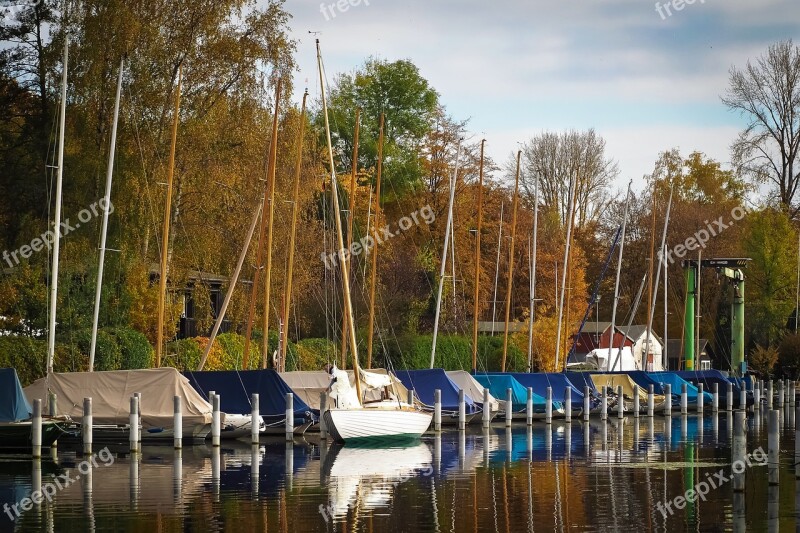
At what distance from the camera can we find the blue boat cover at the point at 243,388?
3912 centimetres

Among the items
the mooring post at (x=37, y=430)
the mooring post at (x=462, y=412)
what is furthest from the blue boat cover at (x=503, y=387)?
the mooring post at (x=37, y=430)

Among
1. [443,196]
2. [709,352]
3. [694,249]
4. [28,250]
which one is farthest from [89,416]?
[709,352]

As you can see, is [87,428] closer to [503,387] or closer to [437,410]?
[437,410]

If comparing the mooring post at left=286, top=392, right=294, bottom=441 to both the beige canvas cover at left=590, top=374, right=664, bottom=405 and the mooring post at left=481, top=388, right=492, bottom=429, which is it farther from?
the beige canvas cover at left=590, top=374, right=664, bottom=405

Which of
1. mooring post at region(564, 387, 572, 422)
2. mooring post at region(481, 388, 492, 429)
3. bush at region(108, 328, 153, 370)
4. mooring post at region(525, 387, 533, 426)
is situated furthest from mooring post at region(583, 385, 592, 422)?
bush at region(108, 328, 153, 370)

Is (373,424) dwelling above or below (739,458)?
below

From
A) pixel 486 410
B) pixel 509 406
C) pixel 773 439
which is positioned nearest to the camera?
pixel 773 439

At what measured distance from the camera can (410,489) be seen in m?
25.0

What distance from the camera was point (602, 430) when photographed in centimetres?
4556

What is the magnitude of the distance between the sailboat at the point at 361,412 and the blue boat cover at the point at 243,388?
210 cm

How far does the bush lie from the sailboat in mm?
9207

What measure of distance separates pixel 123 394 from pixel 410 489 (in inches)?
582

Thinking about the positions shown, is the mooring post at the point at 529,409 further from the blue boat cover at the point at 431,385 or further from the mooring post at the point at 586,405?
the blue boat cover at the point at 431,385

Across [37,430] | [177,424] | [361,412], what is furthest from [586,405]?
[37,430]
